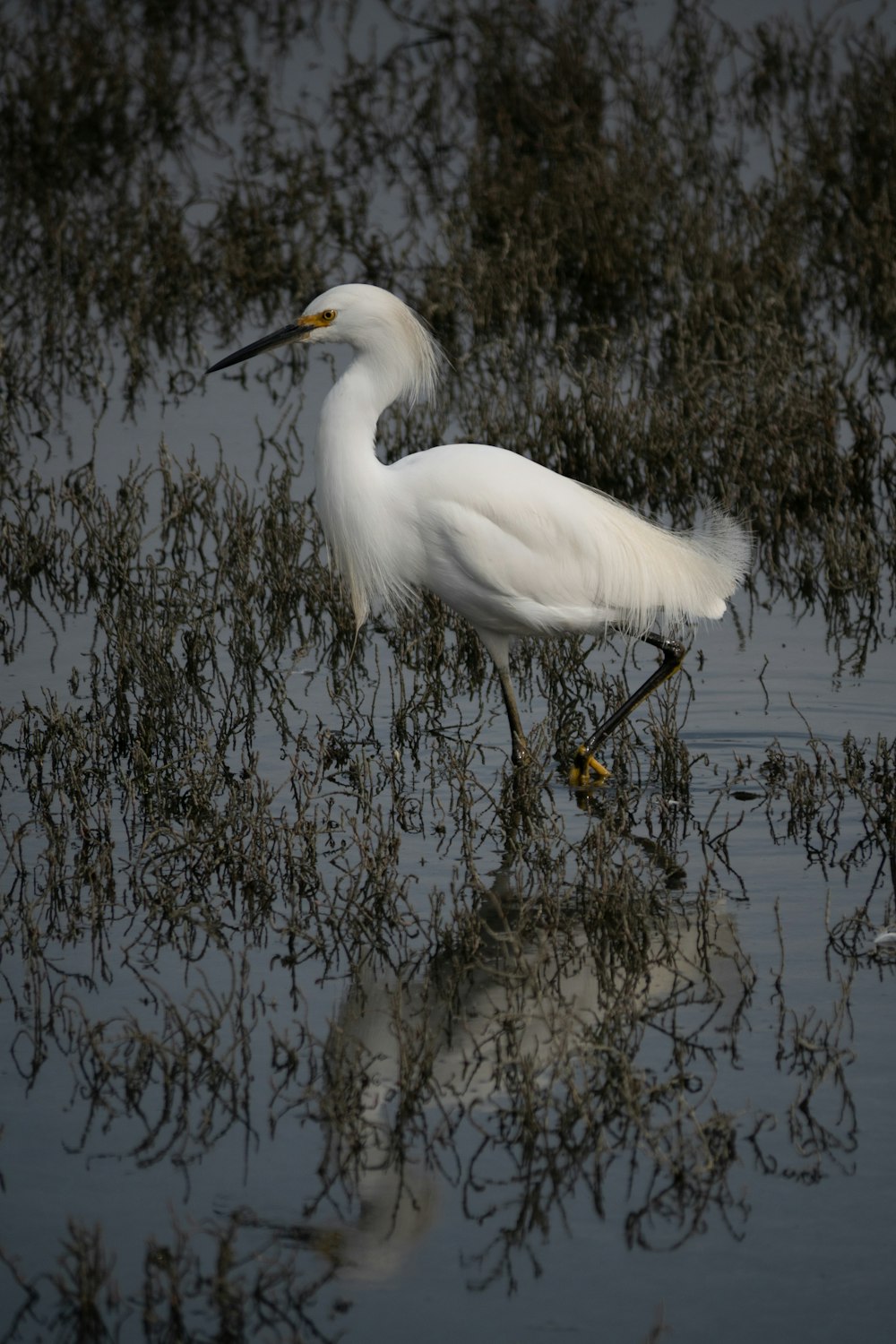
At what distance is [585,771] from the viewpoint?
211 inches

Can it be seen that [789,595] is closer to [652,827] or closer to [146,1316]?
[652,827]

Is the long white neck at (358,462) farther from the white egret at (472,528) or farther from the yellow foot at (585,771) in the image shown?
the yellow foot at (585,771)

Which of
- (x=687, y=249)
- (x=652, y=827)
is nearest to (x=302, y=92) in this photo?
(x=687, y=249)

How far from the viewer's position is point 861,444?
23.5 ft

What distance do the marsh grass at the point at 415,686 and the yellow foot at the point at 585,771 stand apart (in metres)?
0.07

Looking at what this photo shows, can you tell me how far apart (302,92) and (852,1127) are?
36.4 feet

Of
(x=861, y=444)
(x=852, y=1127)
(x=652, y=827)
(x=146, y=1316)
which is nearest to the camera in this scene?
(x=146, y=1316)

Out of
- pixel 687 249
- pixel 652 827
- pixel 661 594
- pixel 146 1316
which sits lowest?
pixel 146 1316

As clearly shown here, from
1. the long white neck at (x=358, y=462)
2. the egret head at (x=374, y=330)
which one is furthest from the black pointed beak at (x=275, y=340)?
the long white neck at (x=358, y=462)

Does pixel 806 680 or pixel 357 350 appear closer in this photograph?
pixel 357 350

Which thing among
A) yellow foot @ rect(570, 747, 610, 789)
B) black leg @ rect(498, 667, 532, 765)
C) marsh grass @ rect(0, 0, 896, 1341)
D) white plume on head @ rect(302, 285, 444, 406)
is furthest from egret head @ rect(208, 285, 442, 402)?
yellow foot @ rect(570, 747, 610, 789)

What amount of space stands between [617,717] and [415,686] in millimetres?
633

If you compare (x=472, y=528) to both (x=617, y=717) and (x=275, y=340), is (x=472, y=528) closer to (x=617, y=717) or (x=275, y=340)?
(x=617, y=717)

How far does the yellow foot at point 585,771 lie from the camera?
5324 mm
